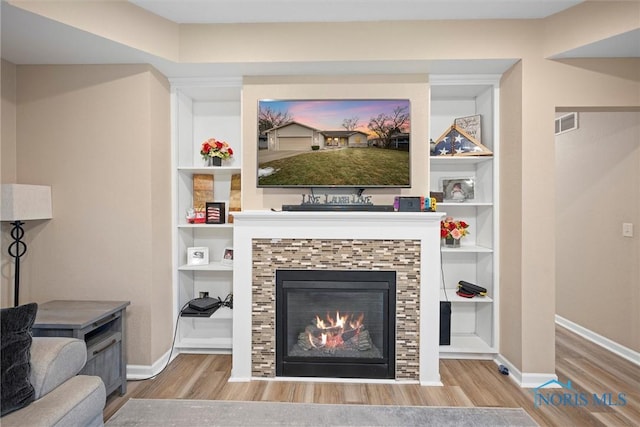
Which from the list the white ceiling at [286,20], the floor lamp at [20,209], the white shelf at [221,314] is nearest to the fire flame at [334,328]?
the white shelf at [221,314]

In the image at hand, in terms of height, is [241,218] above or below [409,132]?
Answer: below

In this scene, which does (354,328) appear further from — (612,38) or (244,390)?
(612,38)

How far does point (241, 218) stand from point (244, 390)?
1247 mm

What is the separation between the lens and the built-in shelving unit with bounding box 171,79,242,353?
2.77 metres

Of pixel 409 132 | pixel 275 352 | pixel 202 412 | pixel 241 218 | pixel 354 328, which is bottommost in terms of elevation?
pixel 202 412

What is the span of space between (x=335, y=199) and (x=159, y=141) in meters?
1.50

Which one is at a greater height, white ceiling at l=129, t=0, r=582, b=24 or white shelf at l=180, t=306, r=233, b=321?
white ceiling at l=129, t=0, r=582, b=24

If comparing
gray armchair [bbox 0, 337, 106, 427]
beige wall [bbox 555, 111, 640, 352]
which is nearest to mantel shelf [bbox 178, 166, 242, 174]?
gray armchair [bbox 0, 337, 106, 427]

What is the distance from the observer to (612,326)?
9.77ft

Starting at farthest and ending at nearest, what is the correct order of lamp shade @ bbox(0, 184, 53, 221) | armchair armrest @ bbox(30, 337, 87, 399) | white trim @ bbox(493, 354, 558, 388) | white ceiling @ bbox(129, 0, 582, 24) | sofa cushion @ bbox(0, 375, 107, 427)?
white trim @ bbox(493, 354, 558, 388) → white ceiling @ bbox(129, 0, 582, 24) → lamp shade @ bbox(0, 184, 53, 221) → armchair armrest @ bbox(30, 337, 87, 399) → sofa cushion @ bbox(0, 375, 107, 427)

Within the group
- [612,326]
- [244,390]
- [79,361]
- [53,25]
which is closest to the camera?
[79,361]

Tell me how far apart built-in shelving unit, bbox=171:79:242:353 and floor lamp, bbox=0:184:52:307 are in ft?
2.93

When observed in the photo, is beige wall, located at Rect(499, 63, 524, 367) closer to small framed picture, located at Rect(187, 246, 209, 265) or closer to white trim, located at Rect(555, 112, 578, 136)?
white trim, located at Rect(555, 112, 578, 136)

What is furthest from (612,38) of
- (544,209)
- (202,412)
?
(202,412)
